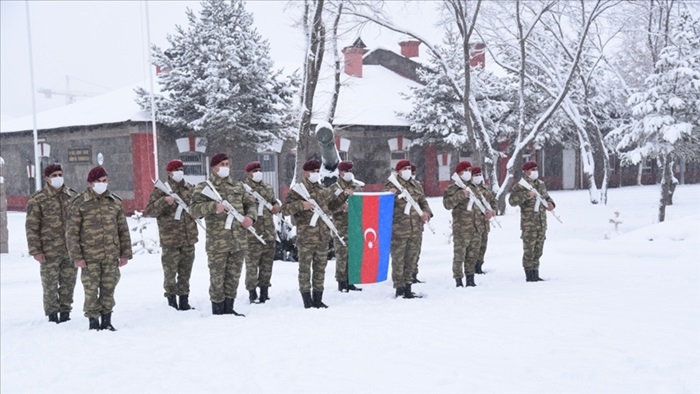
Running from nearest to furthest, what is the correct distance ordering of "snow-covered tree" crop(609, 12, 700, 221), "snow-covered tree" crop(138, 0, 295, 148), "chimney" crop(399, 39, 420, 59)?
"snow-covered tree" crop(609, 12, 700, 221), "snow-covered tree" crop(138, 0, 295, 148), "chimney" crop(399, 39, 420, 59)

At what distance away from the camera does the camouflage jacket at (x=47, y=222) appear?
718 centimetres

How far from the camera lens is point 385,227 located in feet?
27.2

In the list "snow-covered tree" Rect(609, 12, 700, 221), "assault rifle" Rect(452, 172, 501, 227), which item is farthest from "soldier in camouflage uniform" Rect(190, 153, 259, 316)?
"snow-covered tree" Rect(609, 12, 700, 221)

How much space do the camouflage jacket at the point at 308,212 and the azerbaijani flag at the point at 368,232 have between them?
1.52ft

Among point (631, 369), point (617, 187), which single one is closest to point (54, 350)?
point (631, 369)

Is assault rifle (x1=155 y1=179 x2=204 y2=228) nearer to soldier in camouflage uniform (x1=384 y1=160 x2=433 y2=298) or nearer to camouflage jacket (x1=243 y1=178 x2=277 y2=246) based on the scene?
camouflage jacket (x1=243 y1=178 x2=277 y2=246)

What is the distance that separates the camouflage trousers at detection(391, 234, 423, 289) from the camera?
8.19 metres

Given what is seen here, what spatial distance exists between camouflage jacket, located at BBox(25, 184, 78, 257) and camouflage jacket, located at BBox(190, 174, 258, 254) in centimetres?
139

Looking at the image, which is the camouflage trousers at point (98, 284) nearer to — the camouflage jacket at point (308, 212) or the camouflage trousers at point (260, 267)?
the camouflage trousers at point (260, 267)

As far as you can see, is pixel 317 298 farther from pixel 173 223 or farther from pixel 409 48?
pixel 409 48

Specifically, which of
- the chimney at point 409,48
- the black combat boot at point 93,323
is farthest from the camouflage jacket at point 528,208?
the chimney at point 409,48

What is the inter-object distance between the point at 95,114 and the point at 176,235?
1799 centimetres

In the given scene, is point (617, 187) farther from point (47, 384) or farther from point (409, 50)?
point (47, 384)

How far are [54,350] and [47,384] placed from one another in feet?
3.17
